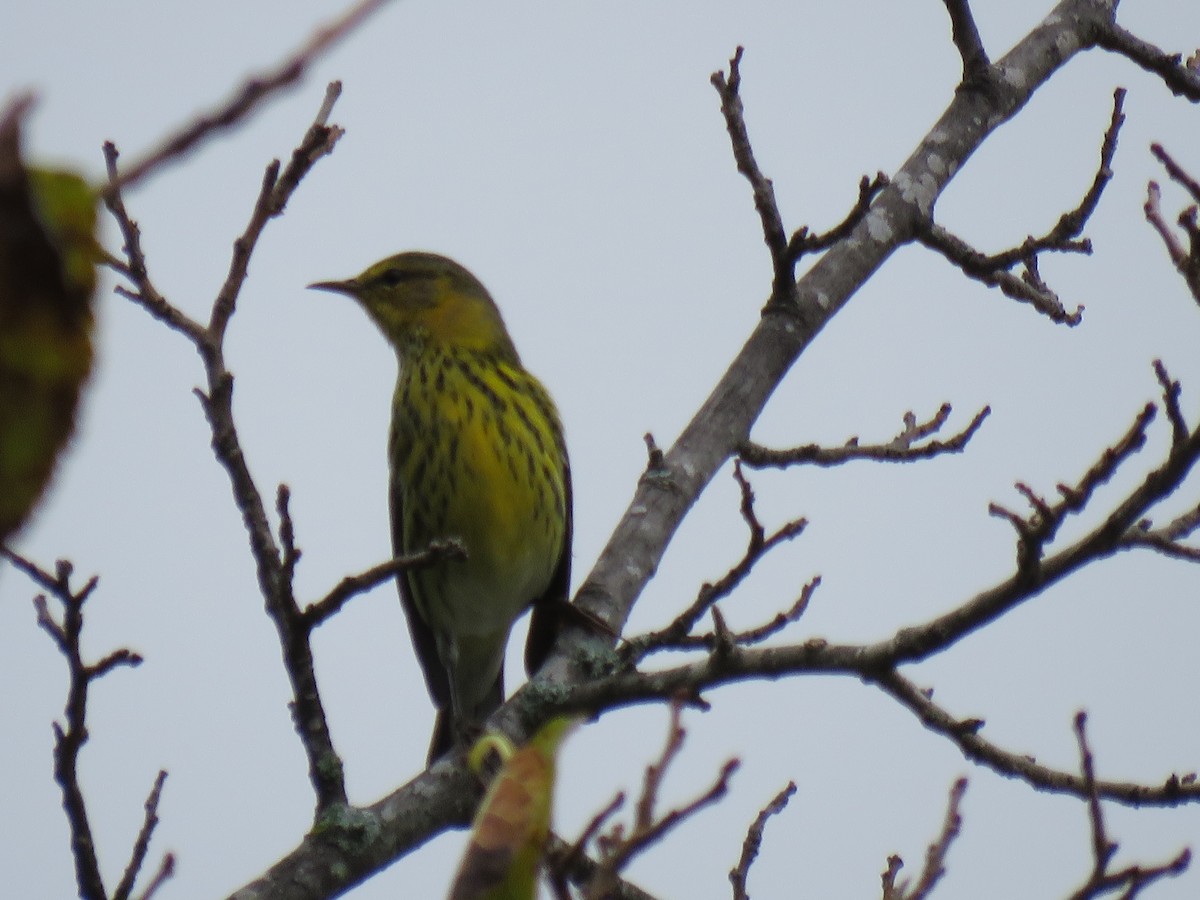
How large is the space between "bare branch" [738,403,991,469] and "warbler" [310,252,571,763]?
1644mm

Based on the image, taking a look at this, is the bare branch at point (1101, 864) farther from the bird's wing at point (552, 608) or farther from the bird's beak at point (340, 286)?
the bird's beak at point (340, 286)

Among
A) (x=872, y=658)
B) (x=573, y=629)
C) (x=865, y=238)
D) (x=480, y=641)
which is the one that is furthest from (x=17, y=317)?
(x=480, y=641)

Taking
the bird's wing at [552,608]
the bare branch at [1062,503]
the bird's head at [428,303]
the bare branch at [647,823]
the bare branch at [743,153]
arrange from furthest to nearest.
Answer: the bird's head at [428,303] → the bird's wing at [552,608] → the bare branch at [743,153] → the bare branch at [1062,503] → the bare branch at [647,823]

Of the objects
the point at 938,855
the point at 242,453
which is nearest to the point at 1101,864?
the point at 938,855

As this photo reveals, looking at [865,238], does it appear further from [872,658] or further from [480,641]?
[480,641]

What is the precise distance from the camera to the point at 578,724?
131 cm

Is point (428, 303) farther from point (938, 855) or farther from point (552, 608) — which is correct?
point (938, 855)

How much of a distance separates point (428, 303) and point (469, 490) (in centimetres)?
124

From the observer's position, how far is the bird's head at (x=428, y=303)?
22.7 feet

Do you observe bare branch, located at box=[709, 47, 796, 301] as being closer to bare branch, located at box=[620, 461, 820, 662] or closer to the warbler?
bare branch, located at box=[620, 461, 820, 662]

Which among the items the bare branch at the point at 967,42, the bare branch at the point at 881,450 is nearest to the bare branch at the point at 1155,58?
the bare branch at the point at 967,42

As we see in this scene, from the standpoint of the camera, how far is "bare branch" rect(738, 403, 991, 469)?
4625mm

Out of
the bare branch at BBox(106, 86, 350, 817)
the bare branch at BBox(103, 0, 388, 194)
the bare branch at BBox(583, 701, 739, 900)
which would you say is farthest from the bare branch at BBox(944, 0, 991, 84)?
the bare branch at BBox(103, 0, 388, 194)

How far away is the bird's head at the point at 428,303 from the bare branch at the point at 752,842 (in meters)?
3.74
